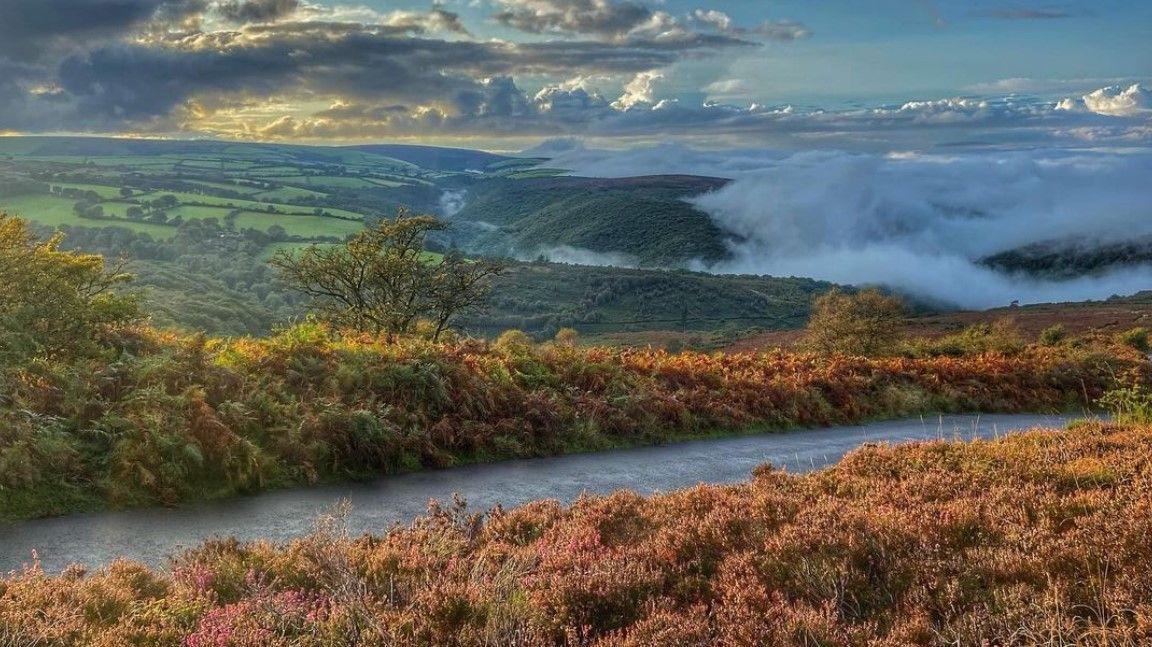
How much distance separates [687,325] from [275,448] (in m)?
116

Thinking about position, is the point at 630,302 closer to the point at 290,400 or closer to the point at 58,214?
the point at 58,214

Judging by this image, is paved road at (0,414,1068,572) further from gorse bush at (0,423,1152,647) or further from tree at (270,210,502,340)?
tree at (270,210,502,340)

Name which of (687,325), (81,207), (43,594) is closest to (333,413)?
(43,594)

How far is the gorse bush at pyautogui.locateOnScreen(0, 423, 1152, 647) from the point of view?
4832 millimetres

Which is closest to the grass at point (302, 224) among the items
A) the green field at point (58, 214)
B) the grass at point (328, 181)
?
the green field at point (58, 214)

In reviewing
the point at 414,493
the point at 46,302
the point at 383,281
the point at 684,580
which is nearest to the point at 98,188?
the point at 383,281

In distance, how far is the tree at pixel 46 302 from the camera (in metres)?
10.8

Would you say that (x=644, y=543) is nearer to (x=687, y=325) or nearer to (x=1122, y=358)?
(x=1122, y=358)

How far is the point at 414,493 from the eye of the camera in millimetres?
10227

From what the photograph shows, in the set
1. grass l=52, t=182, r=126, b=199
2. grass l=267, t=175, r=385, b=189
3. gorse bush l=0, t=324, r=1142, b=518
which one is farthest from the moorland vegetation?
grass l=267, t=175, r=385, b=189

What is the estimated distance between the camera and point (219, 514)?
8.97 m

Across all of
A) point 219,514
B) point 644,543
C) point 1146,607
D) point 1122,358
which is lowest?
point 1122,358

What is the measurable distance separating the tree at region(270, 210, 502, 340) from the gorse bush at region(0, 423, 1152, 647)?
43.5 feet

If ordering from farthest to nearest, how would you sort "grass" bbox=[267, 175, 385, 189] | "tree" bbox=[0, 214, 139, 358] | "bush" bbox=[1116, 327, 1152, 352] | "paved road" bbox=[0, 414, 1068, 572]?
"grass" bbox=[267, 175, 385, 189]
"bush" bbox=[1116, 327, 1152, 352]
"tree" bbox=[0, 214, 139, 358]
"paved road" bbox=[0, 414, 1068, 572]
